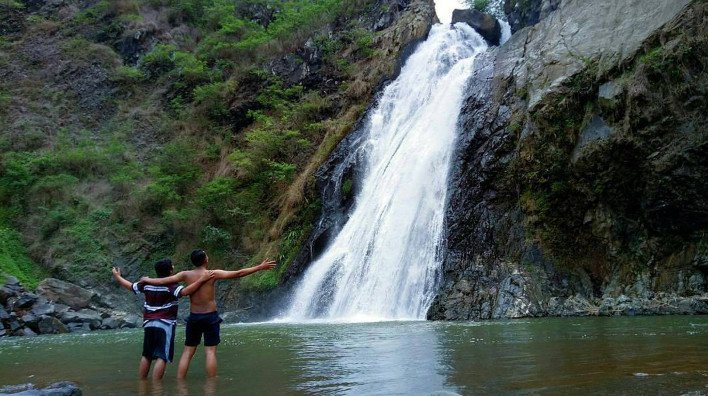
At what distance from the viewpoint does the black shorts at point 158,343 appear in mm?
5684

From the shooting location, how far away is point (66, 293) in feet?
58.7

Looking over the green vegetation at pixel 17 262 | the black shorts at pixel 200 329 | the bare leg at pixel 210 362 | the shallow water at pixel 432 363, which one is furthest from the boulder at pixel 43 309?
the bare leg at pixel 210 362

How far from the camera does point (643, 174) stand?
13.1 meters

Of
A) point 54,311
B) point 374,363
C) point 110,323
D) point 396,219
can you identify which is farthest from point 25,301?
point 374,363

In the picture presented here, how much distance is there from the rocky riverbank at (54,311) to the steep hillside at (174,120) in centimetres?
185

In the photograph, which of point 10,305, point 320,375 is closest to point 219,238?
point 10,305

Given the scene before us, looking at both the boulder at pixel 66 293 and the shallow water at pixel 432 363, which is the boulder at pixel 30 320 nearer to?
the boulder at pixel 66 293

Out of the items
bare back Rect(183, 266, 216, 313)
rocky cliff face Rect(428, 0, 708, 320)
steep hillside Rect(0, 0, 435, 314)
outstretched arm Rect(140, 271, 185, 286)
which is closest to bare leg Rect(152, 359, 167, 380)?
bare back Rect(183, 266, 216, 313)

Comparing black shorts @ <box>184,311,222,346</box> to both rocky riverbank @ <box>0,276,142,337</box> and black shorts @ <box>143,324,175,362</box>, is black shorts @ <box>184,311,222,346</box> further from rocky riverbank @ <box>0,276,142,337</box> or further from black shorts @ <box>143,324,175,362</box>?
rocky riverbank @ <box>0,276,142,337</box>

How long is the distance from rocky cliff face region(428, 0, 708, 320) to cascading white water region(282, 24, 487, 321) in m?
0.86

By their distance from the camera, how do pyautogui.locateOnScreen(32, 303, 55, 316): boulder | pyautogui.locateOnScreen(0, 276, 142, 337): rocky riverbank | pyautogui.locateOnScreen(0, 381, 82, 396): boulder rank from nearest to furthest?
1. pyautogui.locateOnScreen(0, 381, 82, 396): boulder
2. pyautogui.locateOnScreen(0, 276, 142, 337): rocky riverbank
3. pyautogui.locateOnScreen(32, 303, 55, 316): boulder

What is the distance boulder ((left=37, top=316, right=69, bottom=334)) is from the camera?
1481cm

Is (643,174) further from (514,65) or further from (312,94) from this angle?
(312,94)

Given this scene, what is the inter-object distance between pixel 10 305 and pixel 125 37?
2187cm
